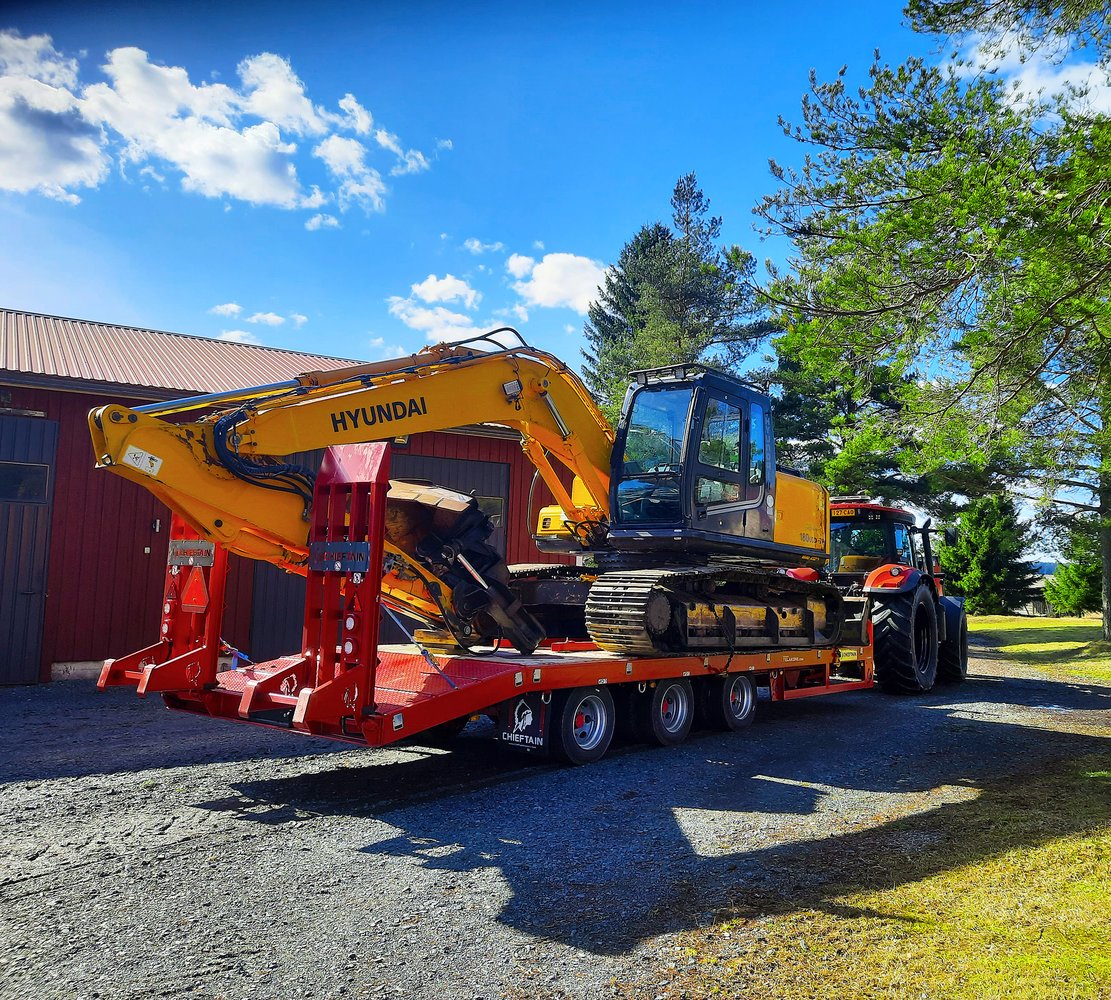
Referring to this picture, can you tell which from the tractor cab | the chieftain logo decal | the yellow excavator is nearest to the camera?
the yellow excavator

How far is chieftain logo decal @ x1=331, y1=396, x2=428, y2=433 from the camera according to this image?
6.95 m

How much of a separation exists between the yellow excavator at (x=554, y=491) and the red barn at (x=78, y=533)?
5539 mm

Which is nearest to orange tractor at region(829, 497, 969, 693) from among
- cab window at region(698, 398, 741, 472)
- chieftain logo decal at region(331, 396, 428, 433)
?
cab window at region(698, 398, 741, 472)

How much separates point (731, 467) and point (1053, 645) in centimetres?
1545

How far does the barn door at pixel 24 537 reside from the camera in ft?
38.8

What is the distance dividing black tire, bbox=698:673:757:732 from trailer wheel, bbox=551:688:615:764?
173 centimetres

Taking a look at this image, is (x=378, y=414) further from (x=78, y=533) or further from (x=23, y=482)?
(x=23, y=482)

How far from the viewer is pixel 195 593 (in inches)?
278

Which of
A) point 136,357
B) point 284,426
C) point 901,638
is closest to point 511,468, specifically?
point 136,357

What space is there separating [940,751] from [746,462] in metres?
3.27

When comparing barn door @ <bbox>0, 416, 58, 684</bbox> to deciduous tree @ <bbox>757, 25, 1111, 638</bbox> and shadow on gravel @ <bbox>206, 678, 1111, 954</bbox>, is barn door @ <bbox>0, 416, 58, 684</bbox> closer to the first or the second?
shadow on gravel @ <bbox>206, 678, 1111, 954</bbox>

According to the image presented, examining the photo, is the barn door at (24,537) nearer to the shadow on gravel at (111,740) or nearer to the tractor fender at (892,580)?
the shadow on gravel at (111,740)

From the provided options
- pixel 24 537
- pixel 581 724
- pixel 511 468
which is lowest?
pixel 581 724

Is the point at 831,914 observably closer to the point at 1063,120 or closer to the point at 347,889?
the point at 347,889
